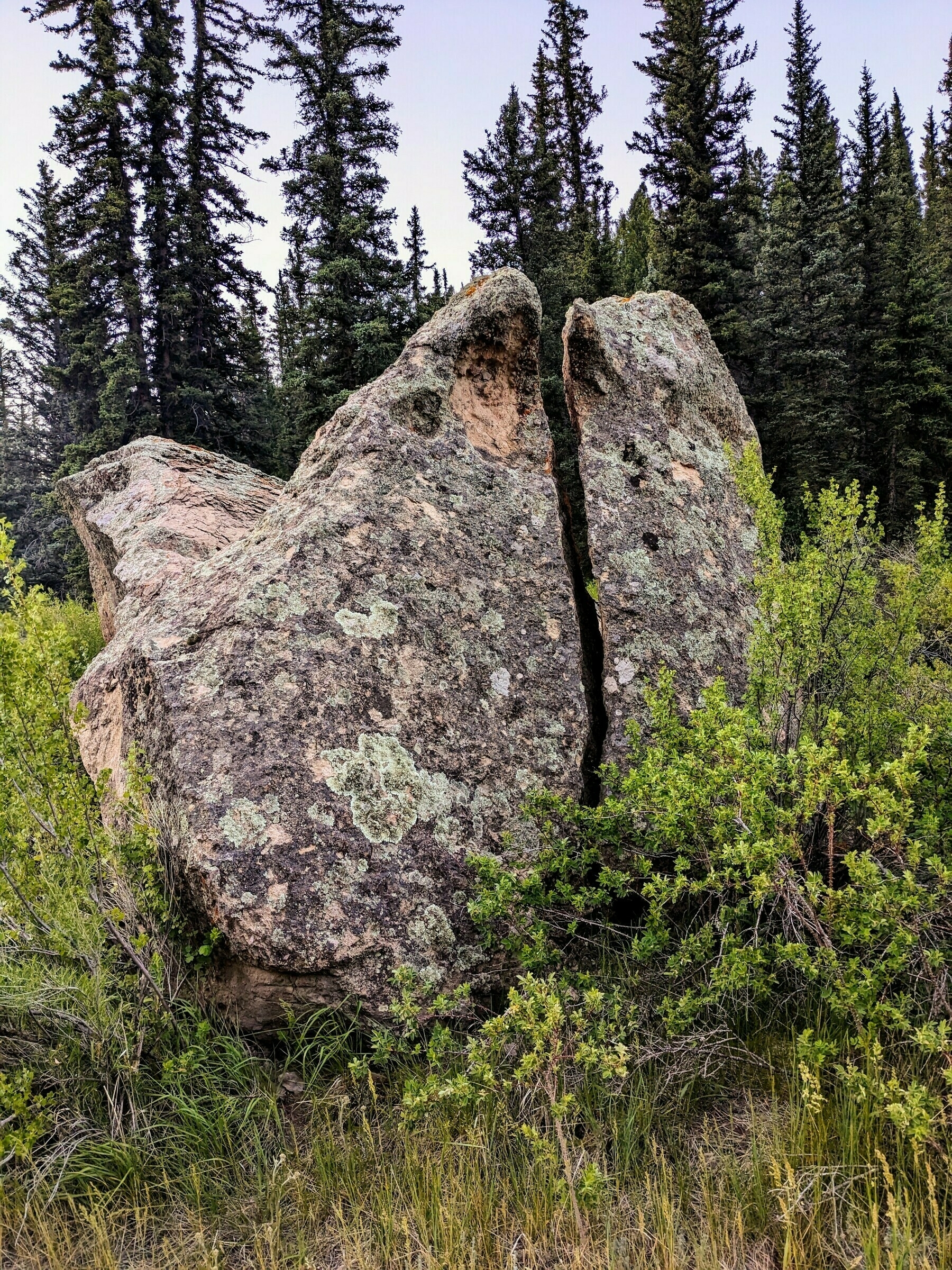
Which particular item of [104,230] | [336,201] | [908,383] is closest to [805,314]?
[908,383]

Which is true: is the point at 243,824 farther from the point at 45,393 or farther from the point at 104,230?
the point at 45,393

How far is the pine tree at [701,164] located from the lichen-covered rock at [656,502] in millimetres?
16744

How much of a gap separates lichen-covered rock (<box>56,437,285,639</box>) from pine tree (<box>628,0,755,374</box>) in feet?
57.0

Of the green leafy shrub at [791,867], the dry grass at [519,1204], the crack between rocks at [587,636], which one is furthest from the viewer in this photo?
the crack between rocks at [587,636]

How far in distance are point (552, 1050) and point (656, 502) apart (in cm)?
312

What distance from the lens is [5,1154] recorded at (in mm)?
2156

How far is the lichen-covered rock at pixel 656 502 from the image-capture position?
3.77 metres

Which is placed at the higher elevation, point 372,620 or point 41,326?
point 41,326

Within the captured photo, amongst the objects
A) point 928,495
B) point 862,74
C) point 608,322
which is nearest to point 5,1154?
point 608,322

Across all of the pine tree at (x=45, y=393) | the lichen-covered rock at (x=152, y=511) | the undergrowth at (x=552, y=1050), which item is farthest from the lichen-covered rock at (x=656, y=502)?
the pine tree at (x=45, y=393)

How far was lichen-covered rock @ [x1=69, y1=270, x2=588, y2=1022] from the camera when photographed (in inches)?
106

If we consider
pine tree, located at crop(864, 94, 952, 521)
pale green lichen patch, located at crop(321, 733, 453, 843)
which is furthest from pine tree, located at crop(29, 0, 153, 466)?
pine tree, located at crop(864, 94, 952, 521)

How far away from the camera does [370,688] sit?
3.16 meters

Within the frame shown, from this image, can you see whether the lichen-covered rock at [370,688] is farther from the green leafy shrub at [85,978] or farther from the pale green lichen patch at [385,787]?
the green leafy shrub at [85,978]
